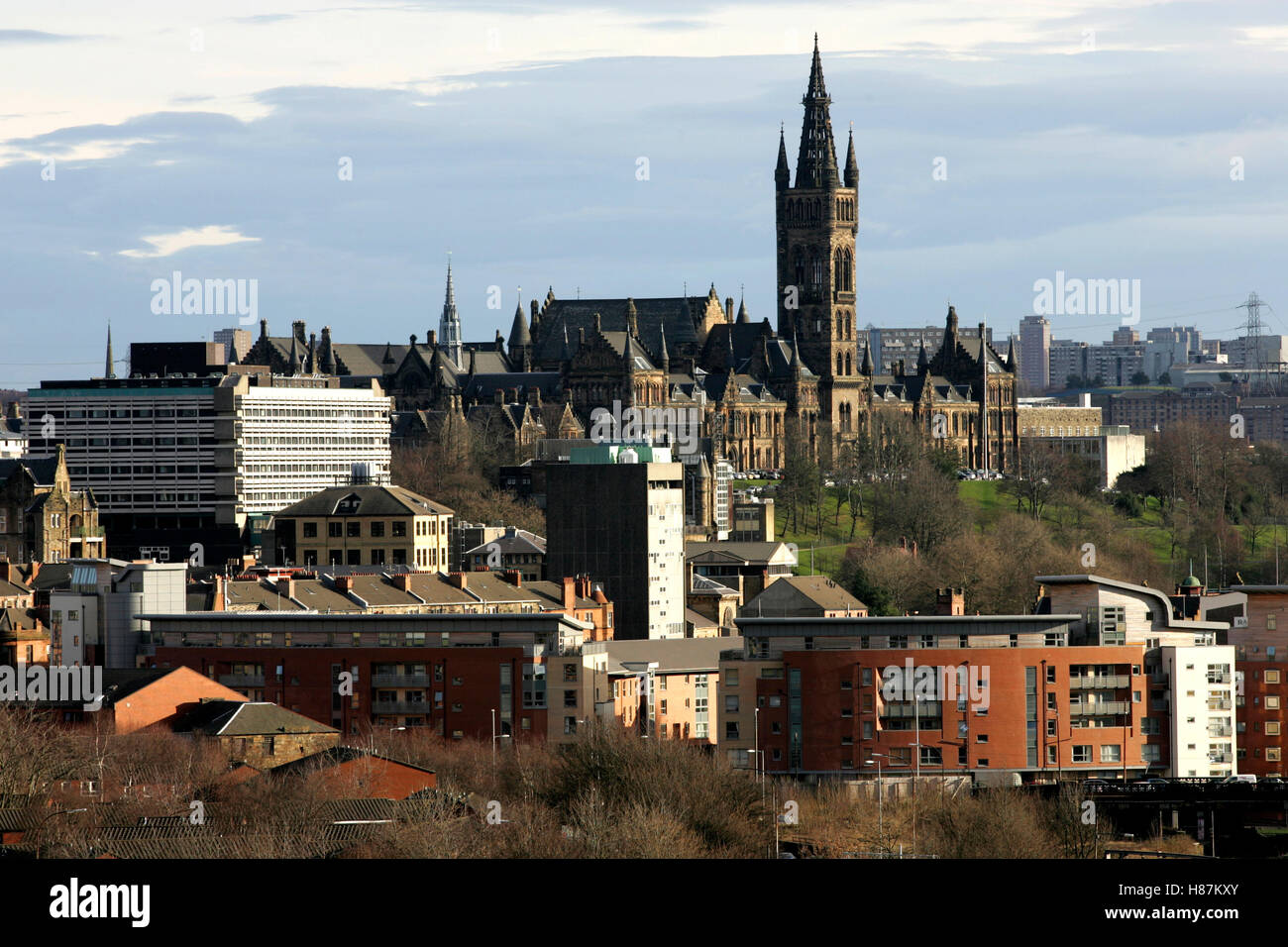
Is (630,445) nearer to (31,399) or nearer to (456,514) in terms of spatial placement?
(456,514)

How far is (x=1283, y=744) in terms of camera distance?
308ft

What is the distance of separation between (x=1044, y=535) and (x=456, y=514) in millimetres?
41181

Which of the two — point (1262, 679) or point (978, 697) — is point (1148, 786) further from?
point (1262, 679)

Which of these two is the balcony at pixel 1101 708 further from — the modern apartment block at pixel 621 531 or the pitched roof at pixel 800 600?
the modern apartment block at pixel 621 531

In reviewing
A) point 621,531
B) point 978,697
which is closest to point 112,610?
point 978,697

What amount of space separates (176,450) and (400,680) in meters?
88.8

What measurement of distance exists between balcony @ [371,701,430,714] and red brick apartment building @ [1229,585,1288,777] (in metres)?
29.1

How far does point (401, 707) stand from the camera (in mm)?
88438

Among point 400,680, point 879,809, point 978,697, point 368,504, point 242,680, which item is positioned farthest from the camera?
point 368,504

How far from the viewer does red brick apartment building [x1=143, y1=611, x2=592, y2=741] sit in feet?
285

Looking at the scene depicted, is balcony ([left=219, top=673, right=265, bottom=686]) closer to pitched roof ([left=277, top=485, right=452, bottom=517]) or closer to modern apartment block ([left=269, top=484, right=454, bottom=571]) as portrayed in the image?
modern apartment block ([left=269, top=484, right=454, bottom=571])

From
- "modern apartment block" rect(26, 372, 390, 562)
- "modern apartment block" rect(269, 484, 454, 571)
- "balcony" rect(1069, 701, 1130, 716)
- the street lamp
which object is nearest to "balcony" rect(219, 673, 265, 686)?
the street lamp

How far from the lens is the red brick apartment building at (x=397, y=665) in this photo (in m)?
86.9
